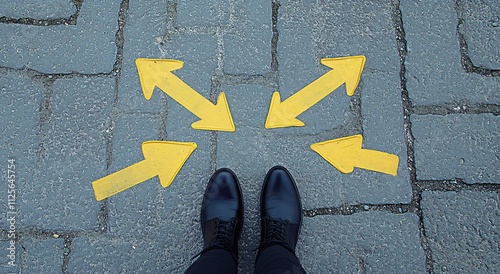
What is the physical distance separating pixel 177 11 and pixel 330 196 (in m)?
1.28

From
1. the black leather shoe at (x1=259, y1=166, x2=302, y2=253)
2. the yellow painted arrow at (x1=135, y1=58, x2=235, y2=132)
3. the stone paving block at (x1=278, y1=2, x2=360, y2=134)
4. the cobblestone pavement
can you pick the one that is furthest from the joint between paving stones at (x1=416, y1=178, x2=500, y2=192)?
the yellow painted arrow at (x1=135, y1=58, x2=235, y2=132)

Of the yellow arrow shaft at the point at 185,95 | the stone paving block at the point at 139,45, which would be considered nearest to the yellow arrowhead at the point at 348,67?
the yellow arrow shaft at the point at 185,95

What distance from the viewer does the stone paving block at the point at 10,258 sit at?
87.7 inches

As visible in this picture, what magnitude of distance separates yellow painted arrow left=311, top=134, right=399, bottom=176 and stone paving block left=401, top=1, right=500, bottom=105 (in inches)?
13.8

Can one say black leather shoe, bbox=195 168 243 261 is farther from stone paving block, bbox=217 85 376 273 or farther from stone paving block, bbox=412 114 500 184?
stone paving block, bbox=412 114 500 184

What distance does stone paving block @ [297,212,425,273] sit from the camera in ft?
7.29

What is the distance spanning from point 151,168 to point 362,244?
111cm

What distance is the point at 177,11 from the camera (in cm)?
250

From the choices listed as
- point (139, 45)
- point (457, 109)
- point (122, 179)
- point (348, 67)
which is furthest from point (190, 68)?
point (457, 109)

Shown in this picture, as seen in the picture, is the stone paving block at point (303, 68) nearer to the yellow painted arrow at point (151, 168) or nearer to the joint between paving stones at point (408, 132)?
the joint between paving stones at point (408, 132)

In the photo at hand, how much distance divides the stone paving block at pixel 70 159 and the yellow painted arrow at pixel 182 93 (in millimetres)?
191

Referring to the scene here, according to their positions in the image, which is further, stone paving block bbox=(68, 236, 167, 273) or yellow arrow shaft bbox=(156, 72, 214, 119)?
yellow arrow shaft bbox=(156, 72, 214, 119)

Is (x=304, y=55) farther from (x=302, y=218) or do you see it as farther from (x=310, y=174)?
(x=302, y=218)

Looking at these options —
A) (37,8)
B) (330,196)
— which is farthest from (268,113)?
(37,8)
